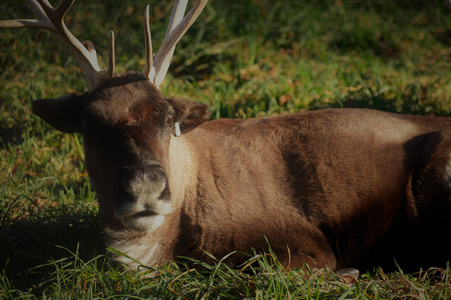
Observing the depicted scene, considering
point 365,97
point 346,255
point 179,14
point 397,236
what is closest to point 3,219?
point 179,14

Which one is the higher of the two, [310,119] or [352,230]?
[310,119]

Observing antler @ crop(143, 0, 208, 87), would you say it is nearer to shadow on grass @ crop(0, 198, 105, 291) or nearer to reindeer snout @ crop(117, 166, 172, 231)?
reindeer snout @ crop(117, 166, 172, 231)

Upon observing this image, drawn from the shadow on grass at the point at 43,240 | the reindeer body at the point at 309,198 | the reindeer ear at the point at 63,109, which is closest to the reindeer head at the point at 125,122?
the reindeer ear at the point at 63,109

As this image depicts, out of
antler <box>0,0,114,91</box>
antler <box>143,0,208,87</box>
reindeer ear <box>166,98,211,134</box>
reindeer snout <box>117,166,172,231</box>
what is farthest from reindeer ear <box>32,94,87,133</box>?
reindeer snout <box>117,166,172,231</box>

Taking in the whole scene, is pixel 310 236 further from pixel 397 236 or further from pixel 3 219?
pixel 3 219

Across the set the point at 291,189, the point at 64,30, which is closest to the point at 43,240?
the point at 64,30

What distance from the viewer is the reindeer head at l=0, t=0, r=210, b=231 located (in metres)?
2.93

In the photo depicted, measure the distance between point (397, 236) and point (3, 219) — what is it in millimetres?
3193

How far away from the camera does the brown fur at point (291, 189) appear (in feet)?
11.2

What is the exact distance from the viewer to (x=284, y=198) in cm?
362

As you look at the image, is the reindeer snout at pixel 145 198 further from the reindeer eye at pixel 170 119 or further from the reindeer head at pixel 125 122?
the reindeer eye at pixel 170 119

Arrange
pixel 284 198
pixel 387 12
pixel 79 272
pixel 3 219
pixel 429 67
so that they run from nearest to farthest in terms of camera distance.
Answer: pixel 79 272, pixel 284 198, pixel 3 219, pixel 429 67, pixel 387 12

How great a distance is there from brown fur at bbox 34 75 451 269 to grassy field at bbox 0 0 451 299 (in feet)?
0.67

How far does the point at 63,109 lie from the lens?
135 inches
